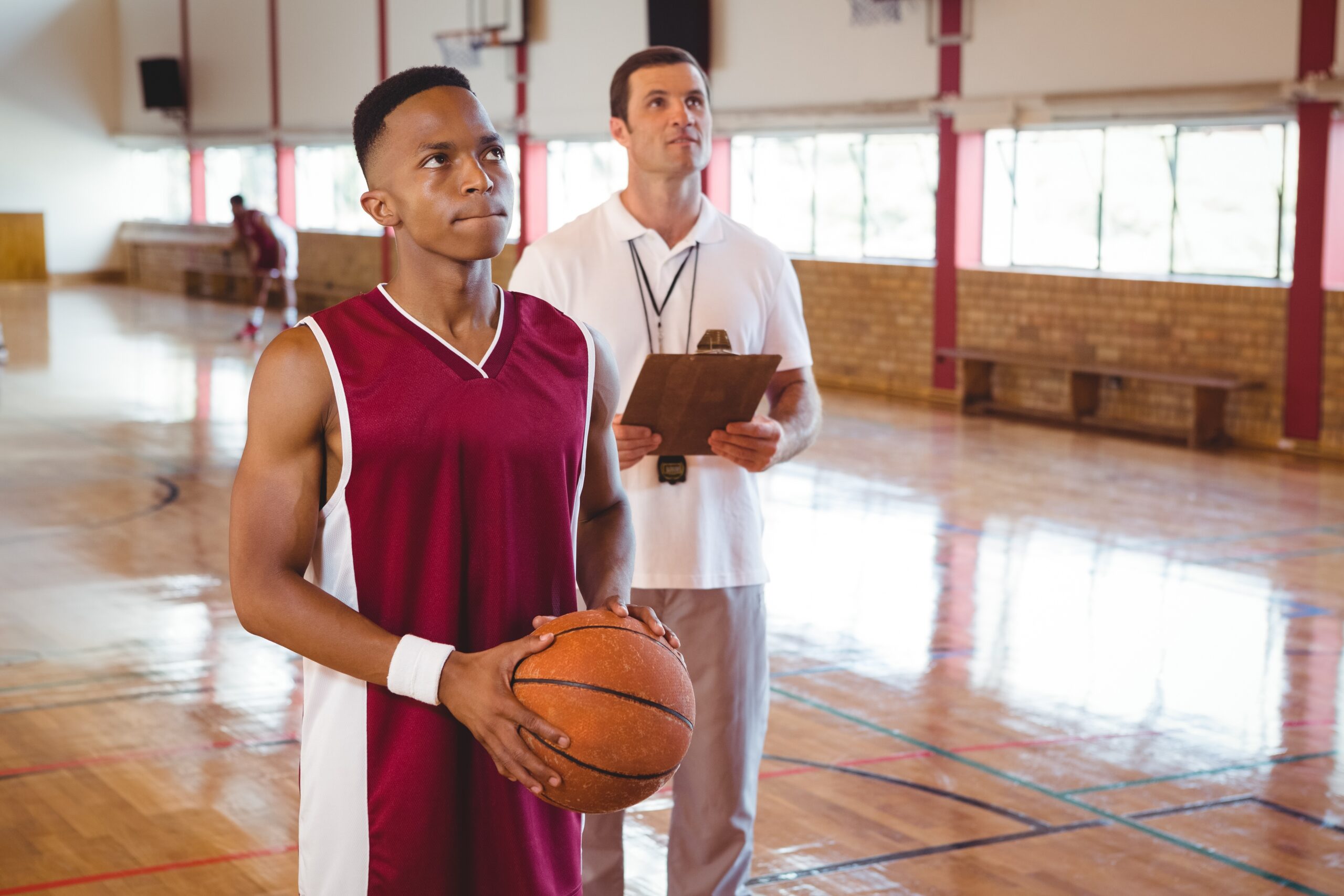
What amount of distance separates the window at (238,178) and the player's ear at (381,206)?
20.9 meters

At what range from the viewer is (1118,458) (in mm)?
9773

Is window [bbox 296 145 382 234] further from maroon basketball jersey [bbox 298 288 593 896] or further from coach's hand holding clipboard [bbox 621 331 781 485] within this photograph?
maroon basketball jersey [bbox 298 288 593 896]

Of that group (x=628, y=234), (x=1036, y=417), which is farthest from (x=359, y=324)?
(x=1036, y=417)

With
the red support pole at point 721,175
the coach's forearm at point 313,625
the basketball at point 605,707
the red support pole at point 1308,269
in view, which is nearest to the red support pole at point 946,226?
the red support pole at point 721,175

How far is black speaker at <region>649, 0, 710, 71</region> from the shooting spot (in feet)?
46.0

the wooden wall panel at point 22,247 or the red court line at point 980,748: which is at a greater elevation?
the wooden wall panel at point 22,247

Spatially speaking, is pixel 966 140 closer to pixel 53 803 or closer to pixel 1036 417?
pixel 1036 417

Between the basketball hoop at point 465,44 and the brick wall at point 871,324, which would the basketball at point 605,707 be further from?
the basketball hoop at point 465,44

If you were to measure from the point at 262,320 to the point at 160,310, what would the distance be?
86.6 inches

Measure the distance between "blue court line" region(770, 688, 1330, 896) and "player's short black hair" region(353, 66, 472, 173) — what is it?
2700 mm

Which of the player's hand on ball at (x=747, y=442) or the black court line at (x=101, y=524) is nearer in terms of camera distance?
the player's hand on ball at (x=747, y=442)

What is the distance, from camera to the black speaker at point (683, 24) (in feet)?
46.0

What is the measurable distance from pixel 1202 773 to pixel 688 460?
6.89 feet

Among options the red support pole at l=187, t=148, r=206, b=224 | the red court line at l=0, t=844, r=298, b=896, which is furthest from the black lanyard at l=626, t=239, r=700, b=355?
the red support pole at l=187, t=148, r=206, b=224
